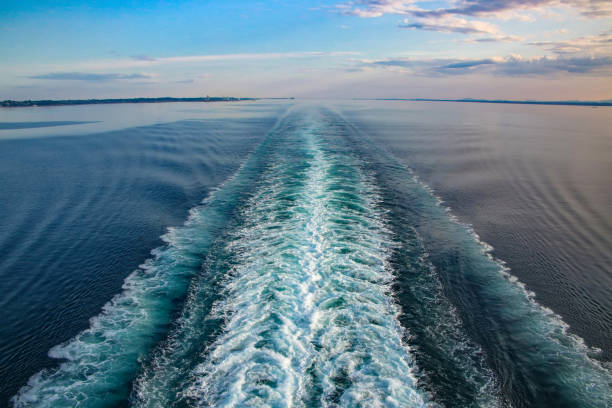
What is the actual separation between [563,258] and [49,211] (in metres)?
15.8

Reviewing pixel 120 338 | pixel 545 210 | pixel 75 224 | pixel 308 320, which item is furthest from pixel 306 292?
pixel 545 210

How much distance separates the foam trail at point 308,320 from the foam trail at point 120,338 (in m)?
1.04

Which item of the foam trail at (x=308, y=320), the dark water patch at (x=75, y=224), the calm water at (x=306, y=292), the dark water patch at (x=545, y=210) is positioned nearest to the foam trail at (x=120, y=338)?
the calm water at (x=306, y=292)

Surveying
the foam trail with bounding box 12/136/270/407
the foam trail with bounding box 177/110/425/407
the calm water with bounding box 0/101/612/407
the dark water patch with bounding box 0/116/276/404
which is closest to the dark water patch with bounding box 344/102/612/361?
the calm water with bounding box 0/101/612/407

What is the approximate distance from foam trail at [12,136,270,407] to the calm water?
30 mm

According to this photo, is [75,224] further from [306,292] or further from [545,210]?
[545,210]

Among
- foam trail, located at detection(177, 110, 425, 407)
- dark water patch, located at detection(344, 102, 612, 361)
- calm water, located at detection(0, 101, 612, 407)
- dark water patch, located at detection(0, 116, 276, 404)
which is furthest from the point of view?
dark water patch, located at detection(344, 102, 612, 361)

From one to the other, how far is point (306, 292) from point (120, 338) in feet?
11.2

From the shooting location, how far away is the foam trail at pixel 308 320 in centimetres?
481

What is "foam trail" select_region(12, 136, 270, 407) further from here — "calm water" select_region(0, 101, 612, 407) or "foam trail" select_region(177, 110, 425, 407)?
"foam trail" select_region(177, 110, 425, 407)

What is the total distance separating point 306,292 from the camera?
7.05 metres

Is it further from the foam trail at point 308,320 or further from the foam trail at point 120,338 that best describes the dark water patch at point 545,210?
the foam trail at point 120,338

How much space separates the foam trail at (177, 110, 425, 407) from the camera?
15.8ft

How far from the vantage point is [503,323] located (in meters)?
6.26
